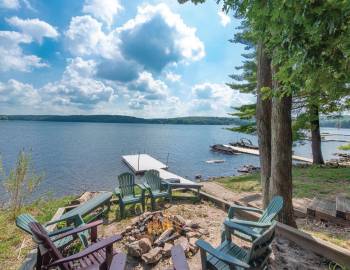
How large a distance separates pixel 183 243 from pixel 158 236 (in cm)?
48

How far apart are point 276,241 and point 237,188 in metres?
4.55

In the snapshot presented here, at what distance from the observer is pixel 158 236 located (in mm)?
4043

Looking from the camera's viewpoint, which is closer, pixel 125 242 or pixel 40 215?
pixel 125 242

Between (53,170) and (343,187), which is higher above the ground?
(343,187)

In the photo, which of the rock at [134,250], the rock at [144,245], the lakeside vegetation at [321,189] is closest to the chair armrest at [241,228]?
the rock at [144,245]

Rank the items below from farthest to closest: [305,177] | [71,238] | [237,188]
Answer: [305,177] → [237,188] → [71,238]

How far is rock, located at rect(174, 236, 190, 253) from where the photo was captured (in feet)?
12.1

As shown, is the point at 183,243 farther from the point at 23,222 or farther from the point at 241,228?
the point at 23,222

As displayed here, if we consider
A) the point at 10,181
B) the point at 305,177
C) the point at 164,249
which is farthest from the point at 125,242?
the point at 305,177

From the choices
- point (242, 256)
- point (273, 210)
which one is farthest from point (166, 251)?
point (273, 210)

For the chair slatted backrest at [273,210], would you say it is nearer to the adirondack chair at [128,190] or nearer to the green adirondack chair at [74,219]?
the green adirondack chair at [74,219]

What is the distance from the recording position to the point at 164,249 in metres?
3.68

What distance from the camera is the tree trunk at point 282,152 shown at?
4176mm

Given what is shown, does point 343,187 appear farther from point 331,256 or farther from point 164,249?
point 164,249
